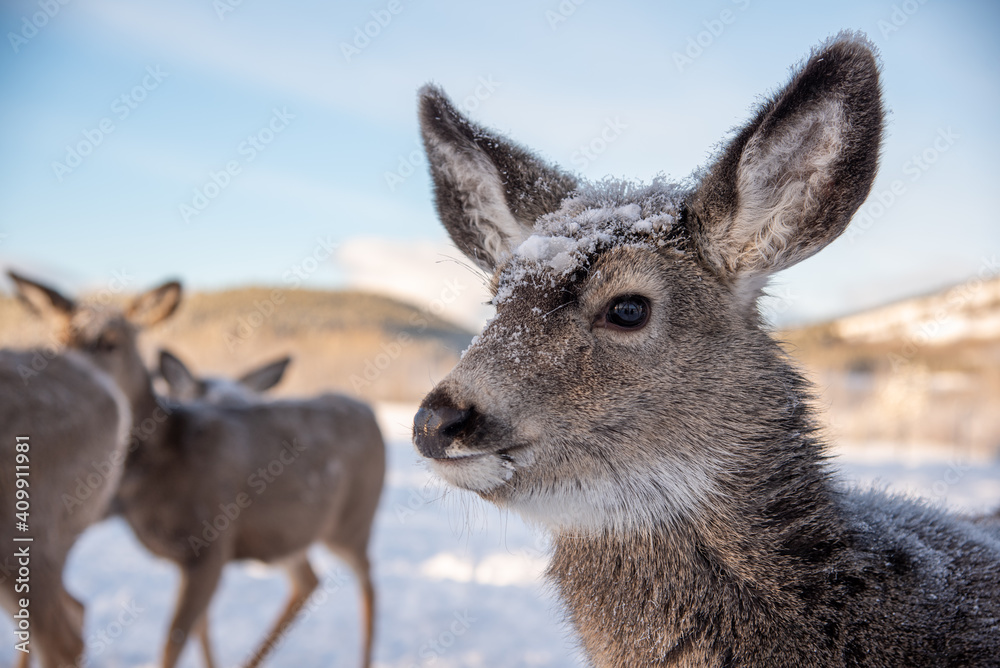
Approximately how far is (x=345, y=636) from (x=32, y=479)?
134 inches

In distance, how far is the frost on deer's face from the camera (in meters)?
1.93

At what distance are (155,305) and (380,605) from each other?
3823 mm

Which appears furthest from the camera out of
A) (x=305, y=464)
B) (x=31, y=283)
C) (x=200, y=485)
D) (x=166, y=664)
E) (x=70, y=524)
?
(x=305, y=464)

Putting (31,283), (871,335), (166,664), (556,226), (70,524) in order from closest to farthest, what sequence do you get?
1. (556,226)
2. (70,524)
3. (166,664)
4. (31,283)
5. (871,335)

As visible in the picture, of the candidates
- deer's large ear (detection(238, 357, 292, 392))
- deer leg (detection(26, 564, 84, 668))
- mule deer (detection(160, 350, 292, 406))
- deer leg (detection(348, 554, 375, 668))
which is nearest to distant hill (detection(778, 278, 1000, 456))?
deer's large ear (detection(238, 357, 292, 392))

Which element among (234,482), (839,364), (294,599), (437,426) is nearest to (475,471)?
(437,426)

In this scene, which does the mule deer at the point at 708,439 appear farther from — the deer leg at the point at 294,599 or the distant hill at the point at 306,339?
the distant hill at the point at 306,339

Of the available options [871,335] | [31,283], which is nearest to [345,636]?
[31,283]

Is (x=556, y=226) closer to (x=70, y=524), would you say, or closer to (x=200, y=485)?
(x=70, y=524)

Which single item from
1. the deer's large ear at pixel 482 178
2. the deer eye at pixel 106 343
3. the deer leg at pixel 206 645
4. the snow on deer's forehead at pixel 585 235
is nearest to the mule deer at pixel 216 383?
the deer eye at pixel 106 343

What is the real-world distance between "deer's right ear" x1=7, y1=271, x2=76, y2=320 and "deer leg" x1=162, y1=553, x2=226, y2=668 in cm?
244

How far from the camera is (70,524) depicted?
4.05 metres

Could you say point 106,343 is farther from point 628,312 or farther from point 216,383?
point 628,312

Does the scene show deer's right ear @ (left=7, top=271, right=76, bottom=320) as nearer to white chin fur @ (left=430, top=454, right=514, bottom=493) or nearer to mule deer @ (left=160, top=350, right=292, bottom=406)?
mule deer @ (left=160, top=350, right=292, bottom=406)
